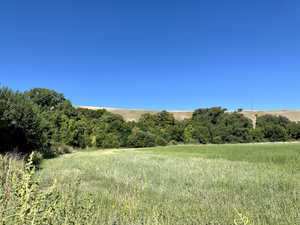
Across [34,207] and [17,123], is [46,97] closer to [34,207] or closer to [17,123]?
[17,123]

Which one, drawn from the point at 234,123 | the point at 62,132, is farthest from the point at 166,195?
the point at 234,123

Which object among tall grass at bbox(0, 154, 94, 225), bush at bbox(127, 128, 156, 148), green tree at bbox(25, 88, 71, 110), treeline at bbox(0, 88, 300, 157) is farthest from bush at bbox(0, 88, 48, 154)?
green tree at bbox(25, 88, 71, 110)

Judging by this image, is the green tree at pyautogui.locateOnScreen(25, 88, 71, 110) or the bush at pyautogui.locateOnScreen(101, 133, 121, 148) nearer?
the bush at pyautogui.locateOnScreen(101, 133, 121, 148)

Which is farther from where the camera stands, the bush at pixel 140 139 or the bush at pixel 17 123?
the bush at pixel 140 139

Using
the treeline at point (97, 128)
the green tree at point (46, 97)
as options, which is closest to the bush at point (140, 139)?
the treeline at point (97, 128)

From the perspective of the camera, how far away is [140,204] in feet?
11.7

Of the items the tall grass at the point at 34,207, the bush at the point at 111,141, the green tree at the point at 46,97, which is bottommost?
the bush at the point at 111,141

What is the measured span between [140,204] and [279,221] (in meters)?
2.25

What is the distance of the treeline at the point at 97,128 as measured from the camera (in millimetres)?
12383

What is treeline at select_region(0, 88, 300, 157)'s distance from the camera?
12.4 metres

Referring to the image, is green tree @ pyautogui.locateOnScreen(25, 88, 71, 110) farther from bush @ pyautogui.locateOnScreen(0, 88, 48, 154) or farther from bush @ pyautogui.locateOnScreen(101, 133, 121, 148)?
bush @ pyautogui.locateOnScreen(0, 88, 48, 154)

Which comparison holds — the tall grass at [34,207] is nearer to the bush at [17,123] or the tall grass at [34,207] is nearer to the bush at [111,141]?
the bush at [17,123]

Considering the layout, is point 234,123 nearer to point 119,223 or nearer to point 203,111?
point 203,111

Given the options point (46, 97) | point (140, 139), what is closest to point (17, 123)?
point (140, 139)
